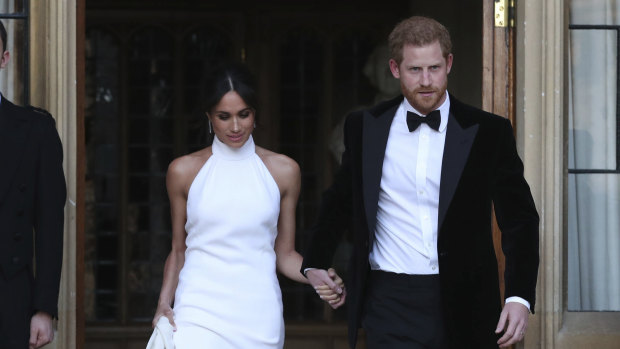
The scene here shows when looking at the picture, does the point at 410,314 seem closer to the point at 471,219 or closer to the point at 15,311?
the point at 471,219

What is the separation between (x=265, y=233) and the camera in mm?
4391

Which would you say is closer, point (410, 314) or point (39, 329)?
point (410, 314)

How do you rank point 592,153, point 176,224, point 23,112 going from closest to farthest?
point 23,112, point 176,224, point 592,153

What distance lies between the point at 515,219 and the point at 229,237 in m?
1.20

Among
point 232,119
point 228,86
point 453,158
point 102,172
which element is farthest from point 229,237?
point 102,172

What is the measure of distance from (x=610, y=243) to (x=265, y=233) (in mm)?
1752

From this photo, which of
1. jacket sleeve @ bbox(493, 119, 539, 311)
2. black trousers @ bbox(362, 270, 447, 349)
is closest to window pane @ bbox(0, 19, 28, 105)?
black trousers @ bbox(362, 270, 447, 349)

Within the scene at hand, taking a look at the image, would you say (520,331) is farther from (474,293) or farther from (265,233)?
(265,233)

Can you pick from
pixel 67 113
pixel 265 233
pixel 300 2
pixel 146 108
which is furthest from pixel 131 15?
pixel 265 233

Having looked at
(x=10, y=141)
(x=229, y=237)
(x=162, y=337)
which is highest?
(x=10, y=141)

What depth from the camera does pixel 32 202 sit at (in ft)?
12.7

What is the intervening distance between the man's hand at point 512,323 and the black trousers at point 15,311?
160 cm

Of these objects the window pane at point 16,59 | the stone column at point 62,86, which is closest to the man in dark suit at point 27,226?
the stone column at point 62,86

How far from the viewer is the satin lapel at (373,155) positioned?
3.73 m
